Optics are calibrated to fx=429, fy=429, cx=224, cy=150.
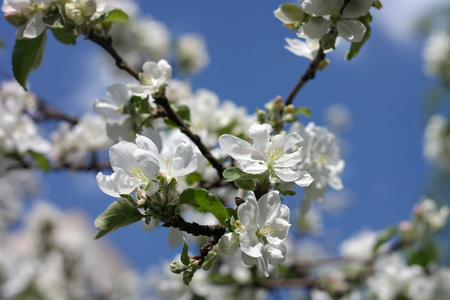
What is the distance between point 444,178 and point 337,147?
21.6 feet

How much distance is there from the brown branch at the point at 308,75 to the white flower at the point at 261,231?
1.54ft

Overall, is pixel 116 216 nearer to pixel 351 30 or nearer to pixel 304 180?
pixel 304 180

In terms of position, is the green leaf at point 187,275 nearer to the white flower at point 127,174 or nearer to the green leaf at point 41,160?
the white flower at point 127,174

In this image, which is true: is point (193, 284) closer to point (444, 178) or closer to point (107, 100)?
point (107, 100)

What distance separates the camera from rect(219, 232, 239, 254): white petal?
0.83 m

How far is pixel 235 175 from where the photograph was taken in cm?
87

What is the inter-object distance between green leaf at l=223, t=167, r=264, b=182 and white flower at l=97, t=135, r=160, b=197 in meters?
0.14

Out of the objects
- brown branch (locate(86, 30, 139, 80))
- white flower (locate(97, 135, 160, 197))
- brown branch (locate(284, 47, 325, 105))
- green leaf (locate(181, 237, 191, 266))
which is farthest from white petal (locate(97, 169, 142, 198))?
brown branch (locate(284, 47, 325, 105))

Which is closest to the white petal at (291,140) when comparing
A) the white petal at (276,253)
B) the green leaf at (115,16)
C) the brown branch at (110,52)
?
the white petal at (276,253)

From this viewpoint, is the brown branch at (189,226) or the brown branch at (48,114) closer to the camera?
the brown branch at (189,226)

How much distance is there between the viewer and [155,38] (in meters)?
4.65

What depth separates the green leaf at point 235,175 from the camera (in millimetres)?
864

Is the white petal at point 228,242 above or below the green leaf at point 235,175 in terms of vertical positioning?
below

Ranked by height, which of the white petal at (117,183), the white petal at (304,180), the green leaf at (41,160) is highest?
the white petal at (304,180)
